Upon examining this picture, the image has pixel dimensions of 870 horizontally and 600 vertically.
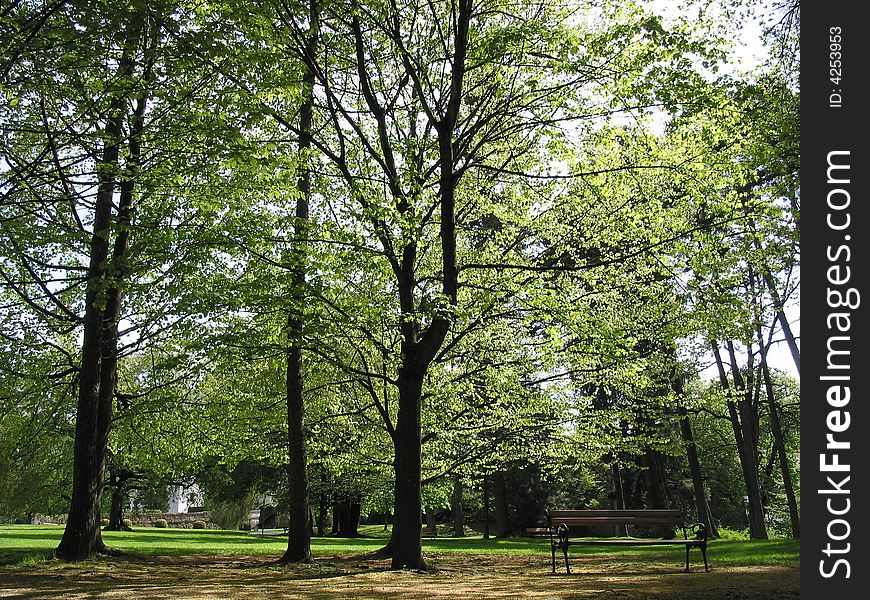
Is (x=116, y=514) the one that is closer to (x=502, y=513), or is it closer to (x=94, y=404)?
(x=502, y=513)

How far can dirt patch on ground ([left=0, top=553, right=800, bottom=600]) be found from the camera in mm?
8461

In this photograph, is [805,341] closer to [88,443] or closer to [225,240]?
[225,240]

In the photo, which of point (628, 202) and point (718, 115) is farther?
point (628, 202)

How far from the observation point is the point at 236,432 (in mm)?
16203

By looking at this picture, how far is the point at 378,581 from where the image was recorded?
9.99m

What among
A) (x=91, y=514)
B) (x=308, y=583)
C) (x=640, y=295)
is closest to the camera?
(x=308, y=583)

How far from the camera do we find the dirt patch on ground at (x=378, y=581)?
8461 millimetres

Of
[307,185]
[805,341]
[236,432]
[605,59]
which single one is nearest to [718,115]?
[605,59]

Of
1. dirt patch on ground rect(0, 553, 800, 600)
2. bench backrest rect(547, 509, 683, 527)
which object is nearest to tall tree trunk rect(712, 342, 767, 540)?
bench backrest rect(547, 509, 683, 527)

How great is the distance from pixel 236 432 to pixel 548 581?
8.80m

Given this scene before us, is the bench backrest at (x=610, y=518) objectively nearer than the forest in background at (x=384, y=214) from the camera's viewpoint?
No

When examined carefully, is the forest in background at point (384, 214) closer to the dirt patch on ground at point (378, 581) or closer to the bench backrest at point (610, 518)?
the dirt patch on ground at point (378, 581)

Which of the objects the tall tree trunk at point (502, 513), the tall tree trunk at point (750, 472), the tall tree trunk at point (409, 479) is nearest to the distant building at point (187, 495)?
the tall tree trunk at point (502, 513)

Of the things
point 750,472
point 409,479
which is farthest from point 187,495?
point 409,479
